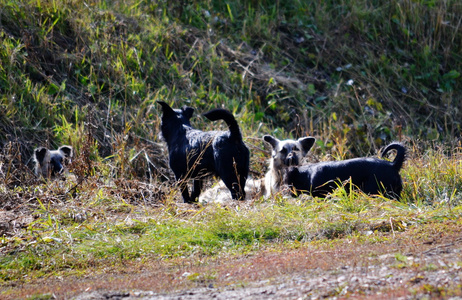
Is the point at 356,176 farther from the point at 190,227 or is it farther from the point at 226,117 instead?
the point at 190,227

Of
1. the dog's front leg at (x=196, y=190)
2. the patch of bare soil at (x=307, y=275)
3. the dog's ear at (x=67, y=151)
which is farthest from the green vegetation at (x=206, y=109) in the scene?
the dog's front leg at (x=196, y=190)

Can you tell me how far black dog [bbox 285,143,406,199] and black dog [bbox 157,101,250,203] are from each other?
797 millimetres

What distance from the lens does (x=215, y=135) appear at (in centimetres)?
880

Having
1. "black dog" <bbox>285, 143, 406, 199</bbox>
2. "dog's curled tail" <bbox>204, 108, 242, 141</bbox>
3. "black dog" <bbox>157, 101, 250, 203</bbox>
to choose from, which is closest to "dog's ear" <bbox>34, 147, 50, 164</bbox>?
"black dog" <bbox>157, 101, 250, 203</bbox>

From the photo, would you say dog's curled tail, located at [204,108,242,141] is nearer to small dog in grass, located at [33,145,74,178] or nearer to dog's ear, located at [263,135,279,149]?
dog's ear, located at [263,135,279,149]

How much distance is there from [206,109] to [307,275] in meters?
8.20

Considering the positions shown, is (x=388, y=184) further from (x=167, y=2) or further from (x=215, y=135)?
(x=167, y=2)

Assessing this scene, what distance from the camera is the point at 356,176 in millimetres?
8281

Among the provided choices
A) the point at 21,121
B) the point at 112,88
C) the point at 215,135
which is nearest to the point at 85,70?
the point at 112,88

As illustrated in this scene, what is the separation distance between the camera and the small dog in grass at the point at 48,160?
10195 millimetres

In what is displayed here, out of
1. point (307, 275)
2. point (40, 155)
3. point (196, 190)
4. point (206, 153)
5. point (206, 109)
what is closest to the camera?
point (307, 275)

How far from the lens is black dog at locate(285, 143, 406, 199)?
318 inches

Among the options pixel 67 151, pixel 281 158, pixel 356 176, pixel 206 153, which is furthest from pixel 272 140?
pixel 67 151

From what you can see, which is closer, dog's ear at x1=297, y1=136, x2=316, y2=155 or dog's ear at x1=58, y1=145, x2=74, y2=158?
dog's ear at x1=297, y1=136, x2=316, y2=155
